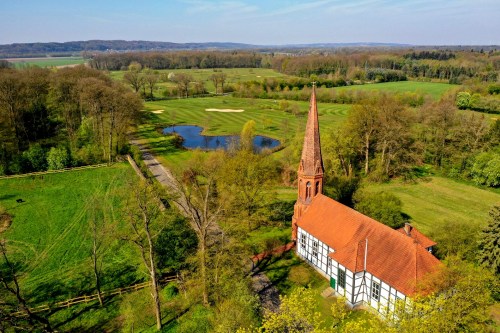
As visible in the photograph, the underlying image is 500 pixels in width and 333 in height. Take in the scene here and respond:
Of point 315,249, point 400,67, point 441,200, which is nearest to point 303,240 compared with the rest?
point 315,249

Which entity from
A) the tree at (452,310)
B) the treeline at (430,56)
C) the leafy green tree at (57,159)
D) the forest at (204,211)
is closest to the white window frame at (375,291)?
the forest at (204,211)

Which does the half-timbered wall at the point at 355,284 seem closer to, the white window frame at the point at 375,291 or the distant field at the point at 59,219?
the white window frame at the point at 375,291

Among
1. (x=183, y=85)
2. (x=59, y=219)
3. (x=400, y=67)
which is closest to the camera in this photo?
(x=59, y=219)

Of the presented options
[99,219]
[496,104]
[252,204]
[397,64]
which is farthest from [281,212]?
[397,64]

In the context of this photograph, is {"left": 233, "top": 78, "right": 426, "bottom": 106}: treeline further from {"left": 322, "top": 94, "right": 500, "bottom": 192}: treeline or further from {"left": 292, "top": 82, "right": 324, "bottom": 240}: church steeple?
{"left": 292, "top": 82, "right": 324, "bottom": 240}: church steeple

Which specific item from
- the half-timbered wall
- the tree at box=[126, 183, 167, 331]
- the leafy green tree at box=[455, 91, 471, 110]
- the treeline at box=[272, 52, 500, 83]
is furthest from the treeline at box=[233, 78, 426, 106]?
the tree at box=[126, 183, 167, 331]

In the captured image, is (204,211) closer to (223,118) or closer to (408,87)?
(223,118)
